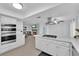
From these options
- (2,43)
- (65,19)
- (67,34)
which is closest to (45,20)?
(65,19)

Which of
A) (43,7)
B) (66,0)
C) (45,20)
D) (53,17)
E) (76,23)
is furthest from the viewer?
(45,20)

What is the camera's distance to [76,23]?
6.70 ft

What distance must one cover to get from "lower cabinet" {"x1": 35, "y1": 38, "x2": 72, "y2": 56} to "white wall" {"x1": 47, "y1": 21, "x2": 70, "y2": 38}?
0.38m

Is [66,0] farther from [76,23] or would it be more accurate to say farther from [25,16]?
[25,16]

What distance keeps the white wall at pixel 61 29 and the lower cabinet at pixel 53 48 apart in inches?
15.0

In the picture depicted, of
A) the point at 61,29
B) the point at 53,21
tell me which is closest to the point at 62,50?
the point at 61,29

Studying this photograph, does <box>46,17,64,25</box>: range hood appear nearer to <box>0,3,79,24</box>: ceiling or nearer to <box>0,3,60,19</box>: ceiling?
<box>0,3,79,24</box>: ceiling

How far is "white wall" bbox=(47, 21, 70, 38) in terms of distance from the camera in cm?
201

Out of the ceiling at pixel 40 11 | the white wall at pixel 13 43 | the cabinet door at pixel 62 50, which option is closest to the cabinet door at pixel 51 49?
the cabinet door at pixel 62 50

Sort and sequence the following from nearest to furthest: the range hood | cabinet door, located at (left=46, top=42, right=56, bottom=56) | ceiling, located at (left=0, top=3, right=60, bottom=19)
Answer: ceiling, located at (left=0, top=3, right=60, bottom=19) → cabinet door, located at (left=46, top=42, right=56, bottom=56) → the range hood

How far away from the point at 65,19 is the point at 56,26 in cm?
36

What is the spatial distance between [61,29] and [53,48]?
682 millimetres

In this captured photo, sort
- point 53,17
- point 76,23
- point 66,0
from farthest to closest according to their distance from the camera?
point 53,17 → point 76,23 → point 66,0

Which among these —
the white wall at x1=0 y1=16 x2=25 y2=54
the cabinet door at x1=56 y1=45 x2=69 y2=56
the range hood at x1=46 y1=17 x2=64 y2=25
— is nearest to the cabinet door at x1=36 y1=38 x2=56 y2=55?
the cabinet door at x1=56 y1=45 x2=69 y2=56
